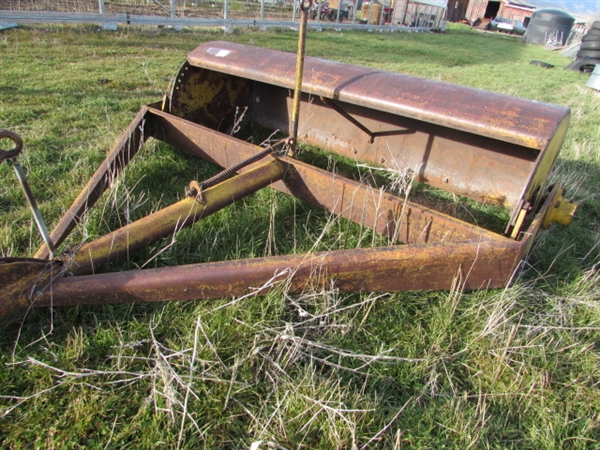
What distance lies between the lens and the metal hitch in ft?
5.25

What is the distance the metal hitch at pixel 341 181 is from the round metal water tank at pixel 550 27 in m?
23.9

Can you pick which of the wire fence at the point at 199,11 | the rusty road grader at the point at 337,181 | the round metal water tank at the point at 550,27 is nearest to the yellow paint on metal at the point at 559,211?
the rusty road grader at the point at 337,181

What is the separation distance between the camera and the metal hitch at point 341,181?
1.60 m

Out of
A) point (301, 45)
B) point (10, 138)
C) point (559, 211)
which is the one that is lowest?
point (559, 211)

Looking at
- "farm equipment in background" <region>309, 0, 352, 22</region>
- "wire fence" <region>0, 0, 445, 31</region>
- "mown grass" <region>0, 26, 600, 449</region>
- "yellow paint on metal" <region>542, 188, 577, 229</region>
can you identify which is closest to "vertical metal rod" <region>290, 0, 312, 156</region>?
"mown grass" <region>0, 26, 600, 449</region>

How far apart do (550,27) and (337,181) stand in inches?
→ 1030

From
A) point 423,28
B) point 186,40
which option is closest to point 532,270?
point 186,40

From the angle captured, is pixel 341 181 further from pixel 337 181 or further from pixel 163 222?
pixel 163 222

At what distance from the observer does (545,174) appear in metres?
2.24

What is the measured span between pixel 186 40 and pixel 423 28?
18126 mm

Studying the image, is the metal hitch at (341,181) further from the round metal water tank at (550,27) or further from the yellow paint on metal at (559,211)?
the round metal water tank at (550,27)

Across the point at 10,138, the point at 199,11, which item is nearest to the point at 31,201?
the point at 10,138

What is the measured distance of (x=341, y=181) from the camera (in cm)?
219

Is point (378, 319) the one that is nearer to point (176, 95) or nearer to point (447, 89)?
point (447, 89)
